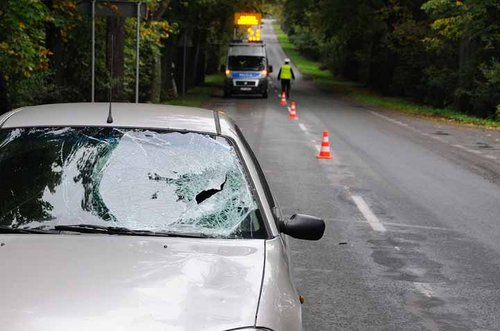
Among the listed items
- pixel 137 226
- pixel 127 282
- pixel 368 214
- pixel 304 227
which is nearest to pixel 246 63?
pixel 368 214

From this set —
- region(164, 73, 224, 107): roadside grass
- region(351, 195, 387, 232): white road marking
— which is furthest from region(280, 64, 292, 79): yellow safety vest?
region(351, 195, 387, 232): white road marking

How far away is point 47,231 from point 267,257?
1.10 metres

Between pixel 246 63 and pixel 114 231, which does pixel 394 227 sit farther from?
pixel 246 63

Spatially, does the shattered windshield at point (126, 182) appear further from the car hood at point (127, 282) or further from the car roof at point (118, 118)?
the car hood at point (127, 282)

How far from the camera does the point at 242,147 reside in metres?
4.54

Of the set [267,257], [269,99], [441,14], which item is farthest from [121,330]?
[269,99]

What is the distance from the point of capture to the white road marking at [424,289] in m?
6.68

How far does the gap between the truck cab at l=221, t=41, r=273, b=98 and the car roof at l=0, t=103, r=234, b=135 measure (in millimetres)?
35734

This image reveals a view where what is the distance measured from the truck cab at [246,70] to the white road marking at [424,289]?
33.9 metres

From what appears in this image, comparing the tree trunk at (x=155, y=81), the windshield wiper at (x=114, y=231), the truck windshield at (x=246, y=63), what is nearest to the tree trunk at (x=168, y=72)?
the truck windshield at (x=246, y=63)

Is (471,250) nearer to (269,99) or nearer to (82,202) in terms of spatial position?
(82,202)

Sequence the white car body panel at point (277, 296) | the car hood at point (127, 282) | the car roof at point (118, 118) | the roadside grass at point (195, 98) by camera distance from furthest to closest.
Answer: the roadside grass at point (195, 98) → the car roof at point (118, 118) → the white car body panel at point (277, 296) → the car hood at point (127, 282)

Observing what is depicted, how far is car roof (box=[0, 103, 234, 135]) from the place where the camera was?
442 cm

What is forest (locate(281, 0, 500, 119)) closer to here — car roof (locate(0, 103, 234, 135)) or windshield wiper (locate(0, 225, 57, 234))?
car roof (locate(0, 103, 234, 135))
